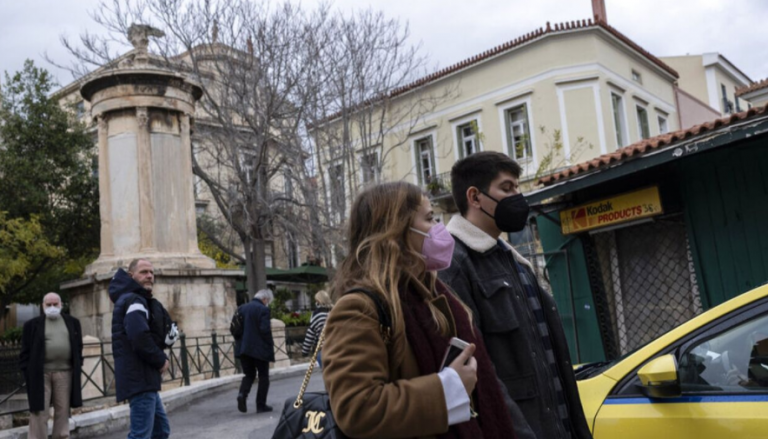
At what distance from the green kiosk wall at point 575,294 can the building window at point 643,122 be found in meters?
20.9

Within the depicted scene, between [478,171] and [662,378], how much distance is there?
1.30m

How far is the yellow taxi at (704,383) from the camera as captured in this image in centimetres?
325

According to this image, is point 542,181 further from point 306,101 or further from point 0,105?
point 0,105

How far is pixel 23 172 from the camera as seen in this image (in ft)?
80.1

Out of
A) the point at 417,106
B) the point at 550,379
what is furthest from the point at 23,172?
the point at 550,379

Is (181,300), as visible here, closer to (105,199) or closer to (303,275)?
(105,199)

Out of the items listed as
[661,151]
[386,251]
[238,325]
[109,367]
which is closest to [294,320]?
[109,367]

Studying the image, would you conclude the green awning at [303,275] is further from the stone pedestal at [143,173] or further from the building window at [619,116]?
the stone pedestal at [143,173]

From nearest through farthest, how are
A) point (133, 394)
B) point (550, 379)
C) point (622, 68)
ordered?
point (550, 379) → point (133, 394) → point (622, 68)

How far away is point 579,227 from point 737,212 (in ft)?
6.65

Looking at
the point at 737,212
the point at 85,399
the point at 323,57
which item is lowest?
the point at 85,399

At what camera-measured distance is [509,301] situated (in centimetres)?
288

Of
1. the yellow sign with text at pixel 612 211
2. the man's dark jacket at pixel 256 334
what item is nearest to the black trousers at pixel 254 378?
the man's dark jacket at pixel 256 334

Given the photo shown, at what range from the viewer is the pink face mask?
7.66 ft
